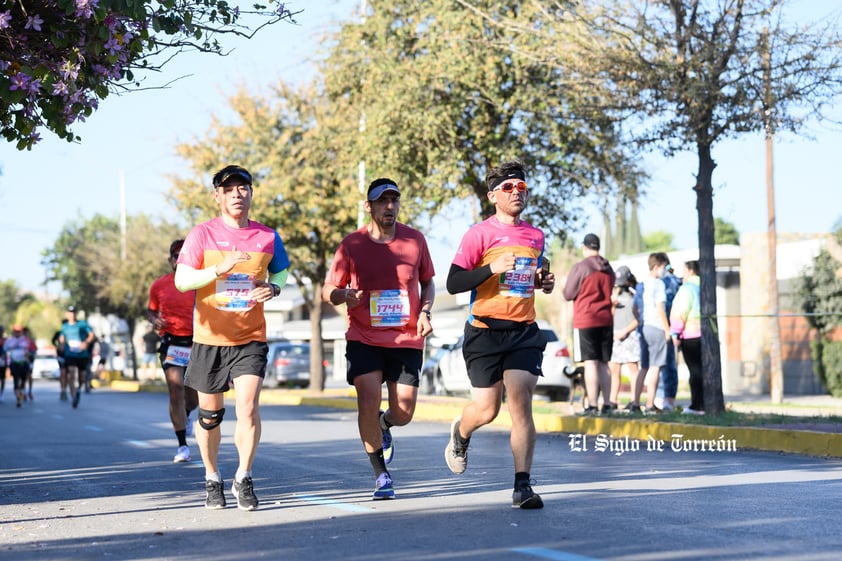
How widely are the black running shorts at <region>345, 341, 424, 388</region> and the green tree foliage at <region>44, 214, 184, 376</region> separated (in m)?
45.6

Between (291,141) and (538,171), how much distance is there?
36.7 ft

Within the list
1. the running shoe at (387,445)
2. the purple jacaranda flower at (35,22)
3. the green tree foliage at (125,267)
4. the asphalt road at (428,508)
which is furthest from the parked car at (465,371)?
the green tree foliage at (125,267)

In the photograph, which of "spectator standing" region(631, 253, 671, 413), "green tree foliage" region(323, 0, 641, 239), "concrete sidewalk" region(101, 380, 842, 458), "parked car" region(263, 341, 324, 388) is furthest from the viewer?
"parked car" region(263, 341, 324, 388)

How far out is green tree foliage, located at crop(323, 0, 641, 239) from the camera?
70.3 feet

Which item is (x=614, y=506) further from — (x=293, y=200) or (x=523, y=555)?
(x=293, y=200)

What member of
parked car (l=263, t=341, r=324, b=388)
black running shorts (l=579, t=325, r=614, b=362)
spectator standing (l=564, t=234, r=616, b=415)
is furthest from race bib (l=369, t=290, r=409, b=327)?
parked car (l=263, t=341, r=324, b=388)

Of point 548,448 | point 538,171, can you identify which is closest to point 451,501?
point 548,448

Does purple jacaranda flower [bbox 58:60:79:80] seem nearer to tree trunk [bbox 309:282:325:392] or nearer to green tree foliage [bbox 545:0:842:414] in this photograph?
green tree foliage [bbox 545:0:842:414]

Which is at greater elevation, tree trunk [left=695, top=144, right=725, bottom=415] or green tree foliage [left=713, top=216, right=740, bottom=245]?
green tree foliage [left=713, top=216, right=740, bottom=245]

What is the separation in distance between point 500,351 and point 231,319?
172 cm

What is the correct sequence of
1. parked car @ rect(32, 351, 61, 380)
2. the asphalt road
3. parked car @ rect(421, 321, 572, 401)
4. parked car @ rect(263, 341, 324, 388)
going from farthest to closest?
1. parked car @ rect(32, 351, 61, 380)
2. parked car @ rect(263, 341, 324, 388)
3. parked car @ rect(421, 321, 572, 401)
4. the asphalt road

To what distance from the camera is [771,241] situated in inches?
1134

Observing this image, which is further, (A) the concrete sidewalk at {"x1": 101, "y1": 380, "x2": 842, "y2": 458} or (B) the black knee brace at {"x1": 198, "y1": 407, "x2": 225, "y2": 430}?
(A) the concrete sidewalk at {"x1": 101, "y1": 380, "x2": 842, "y2": 458}

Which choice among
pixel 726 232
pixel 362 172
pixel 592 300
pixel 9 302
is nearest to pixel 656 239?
pixel 726 232
